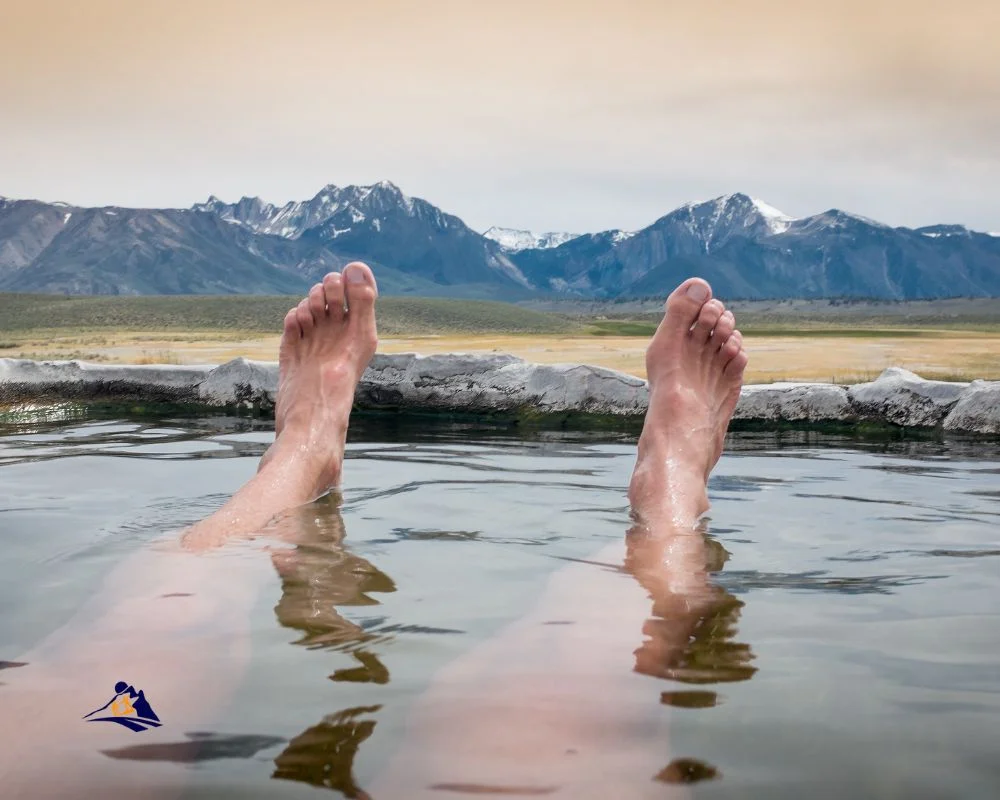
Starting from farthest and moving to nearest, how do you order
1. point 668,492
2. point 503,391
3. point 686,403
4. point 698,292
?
1. point 503,391
2. point 698,292
3. point 686,403
4. point 668,492

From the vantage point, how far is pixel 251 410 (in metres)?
5.49

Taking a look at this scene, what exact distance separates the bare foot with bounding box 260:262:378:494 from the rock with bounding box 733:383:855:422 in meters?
2.02

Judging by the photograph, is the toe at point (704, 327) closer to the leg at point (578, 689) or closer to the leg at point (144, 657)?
the leg at point (578, 689)

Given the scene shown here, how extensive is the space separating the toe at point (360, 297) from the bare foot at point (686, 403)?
1074 mm

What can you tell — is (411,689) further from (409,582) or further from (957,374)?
(957,374)

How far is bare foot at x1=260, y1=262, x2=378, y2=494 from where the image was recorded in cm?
312

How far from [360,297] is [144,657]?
242cm

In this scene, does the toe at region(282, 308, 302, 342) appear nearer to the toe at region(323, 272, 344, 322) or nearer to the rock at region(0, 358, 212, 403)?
the toe at region(323, 272, 344, 322)

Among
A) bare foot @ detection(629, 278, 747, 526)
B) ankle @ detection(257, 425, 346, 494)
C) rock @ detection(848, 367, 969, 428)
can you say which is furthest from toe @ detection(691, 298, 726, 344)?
rock @ detection(848, 367, 969, 428)

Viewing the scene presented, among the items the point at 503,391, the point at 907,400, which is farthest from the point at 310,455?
the point at 907,400

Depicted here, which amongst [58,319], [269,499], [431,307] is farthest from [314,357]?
[431,307]

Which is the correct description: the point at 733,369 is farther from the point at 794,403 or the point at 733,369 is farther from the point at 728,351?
the point at 794,403

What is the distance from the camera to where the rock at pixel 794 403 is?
4793 millimetres

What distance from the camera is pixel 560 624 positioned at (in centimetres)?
170
